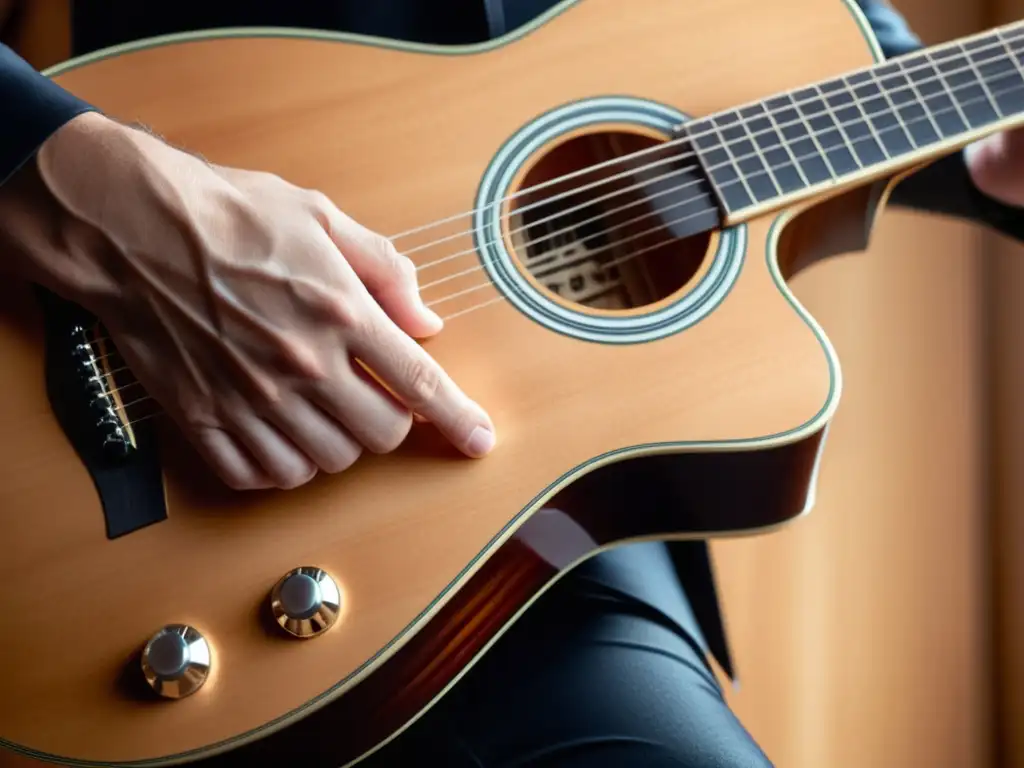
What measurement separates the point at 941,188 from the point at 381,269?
0.65 metres

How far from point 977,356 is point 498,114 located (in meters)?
0.93

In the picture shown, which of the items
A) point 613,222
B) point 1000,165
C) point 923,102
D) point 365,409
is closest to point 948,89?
point 923,102

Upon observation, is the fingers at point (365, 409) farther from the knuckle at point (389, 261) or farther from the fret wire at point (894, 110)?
the fret wire at point (894, 110)

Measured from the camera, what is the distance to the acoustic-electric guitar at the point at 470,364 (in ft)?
1.82

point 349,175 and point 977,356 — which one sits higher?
point 349,175

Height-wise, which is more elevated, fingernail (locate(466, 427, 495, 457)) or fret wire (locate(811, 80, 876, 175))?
fret wire (locate(811, 80, 876, 175))

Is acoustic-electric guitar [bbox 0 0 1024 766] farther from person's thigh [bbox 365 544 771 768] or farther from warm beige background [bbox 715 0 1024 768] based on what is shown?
warm beige background [bbox 715 0 1024 768]

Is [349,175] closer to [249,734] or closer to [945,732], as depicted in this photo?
[249,734]

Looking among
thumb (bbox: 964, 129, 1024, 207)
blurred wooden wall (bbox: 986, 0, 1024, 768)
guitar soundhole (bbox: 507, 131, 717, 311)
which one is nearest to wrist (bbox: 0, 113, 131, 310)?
guitar soundhole (bbox: 507, 131, 717, 311)

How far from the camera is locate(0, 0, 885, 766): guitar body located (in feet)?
1.82

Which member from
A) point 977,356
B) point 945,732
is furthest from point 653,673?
point 977,356

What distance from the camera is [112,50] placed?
2.32ft

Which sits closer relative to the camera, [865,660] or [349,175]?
[349,175]

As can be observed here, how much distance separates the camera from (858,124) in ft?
2.43
